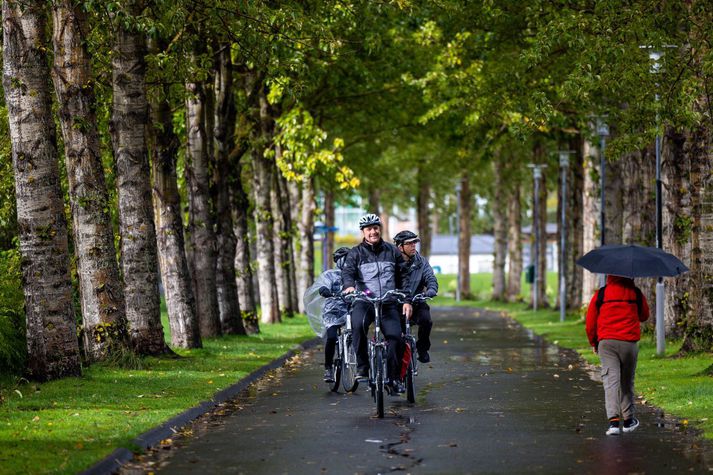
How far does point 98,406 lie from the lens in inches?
603

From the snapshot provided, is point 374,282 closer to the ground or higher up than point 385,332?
higher up

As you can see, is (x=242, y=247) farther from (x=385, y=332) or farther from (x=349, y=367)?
(x=385, y=332)

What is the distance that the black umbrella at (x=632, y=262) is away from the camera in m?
12.9

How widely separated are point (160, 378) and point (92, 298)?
2176mm

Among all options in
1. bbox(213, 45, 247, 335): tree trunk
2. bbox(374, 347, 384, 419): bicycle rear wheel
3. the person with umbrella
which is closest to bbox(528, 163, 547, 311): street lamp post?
bbox(213, 45, 247, 335): tree trunk

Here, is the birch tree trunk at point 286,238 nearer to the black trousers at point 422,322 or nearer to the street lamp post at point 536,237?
the street lamp post at point 536,237

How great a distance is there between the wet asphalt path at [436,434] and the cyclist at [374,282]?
2.21ft

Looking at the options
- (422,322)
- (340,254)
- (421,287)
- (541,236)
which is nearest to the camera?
(421,287)

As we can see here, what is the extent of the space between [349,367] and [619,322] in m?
5.38

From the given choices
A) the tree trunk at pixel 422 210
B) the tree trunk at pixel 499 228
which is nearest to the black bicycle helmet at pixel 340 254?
the tree trunk at pixel 499 228

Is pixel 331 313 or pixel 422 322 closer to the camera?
pixel 422 322

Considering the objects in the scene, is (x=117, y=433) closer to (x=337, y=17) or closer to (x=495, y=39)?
(x=337, y=17)

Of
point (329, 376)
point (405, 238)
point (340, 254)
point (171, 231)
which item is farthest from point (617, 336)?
point (171, 231)

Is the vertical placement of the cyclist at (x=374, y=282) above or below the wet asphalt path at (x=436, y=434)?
above
